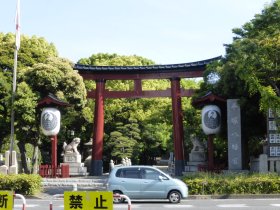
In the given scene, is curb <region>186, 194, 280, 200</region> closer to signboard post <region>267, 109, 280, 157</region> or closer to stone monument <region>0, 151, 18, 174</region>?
signboard post <region>267, 109, 280, 157</region>

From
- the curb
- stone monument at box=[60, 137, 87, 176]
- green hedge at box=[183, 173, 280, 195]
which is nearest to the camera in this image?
the curb

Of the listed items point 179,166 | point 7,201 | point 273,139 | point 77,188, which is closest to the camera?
point 7,201

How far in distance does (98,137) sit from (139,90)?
5.08 metres

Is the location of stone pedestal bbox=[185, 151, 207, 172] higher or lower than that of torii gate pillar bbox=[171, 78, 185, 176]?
lower

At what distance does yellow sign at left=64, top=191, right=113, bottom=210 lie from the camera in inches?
366

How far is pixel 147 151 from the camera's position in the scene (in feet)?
176

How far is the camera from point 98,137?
3766 cm

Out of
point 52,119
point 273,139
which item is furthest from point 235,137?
point 52,119

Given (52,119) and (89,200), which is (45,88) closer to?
(52,119)

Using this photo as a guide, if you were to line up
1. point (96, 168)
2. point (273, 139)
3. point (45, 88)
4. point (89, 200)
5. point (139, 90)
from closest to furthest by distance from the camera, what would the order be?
point (89, 200)
point (273, 139)
point (45, 88)
point (96, 168)
point (139, 90)

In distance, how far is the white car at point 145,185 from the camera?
18953 mm

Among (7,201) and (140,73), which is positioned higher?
(140,73)

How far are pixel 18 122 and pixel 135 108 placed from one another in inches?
768

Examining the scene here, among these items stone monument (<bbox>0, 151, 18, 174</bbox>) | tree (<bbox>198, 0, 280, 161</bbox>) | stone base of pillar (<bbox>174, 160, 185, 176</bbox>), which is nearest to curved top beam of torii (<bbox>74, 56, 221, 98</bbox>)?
tree (<bbox>198, 0, 280, 161</bbox>)
